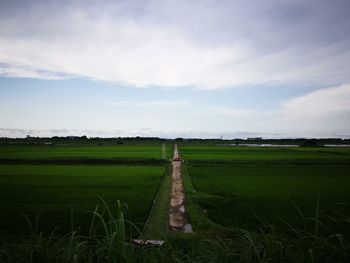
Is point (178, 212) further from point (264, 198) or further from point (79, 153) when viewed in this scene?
point (79, 153)

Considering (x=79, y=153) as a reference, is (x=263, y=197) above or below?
below

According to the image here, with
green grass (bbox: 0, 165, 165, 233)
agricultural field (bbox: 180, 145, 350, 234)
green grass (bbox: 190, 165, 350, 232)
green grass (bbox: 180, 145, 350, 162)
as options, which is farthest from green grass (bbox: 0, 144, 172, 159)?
agricultural field (bbox: 180, 145, 350, 234)

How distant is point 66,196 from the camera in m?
19.7

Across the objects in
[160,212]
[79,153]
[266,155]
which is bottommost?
[160,212]

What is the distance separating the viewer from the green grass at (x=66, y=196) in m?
14.0

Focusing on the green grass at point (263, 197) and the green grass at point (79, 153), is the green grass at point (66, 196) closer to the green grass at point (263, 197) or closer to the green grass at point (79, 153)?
the green grass at point (263, 197)

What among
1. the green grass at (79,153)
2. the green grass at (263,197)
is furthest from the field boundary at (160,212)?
the green grass at (79,153)

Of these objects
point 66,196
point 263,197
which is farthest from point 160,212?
point 263,197

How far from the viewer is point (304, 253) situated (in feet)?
9.43

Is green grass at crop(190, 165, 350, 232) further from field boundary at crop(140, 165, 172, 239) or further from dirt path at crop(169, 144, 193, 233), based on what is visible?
field boundary at crop(140, 165, 172, 239)

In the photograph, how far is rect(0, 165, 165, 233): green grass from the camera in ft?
46.0

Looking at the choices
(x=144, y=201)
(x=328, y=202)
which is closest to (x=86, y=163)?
(x=144, y=201)

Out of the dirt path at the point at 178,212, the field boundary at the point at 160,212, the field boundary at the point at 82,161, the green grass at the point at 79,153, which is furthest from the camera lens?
the green grass at the point at 79,153

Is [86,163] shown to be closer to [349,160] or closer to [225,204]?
[225,204]
